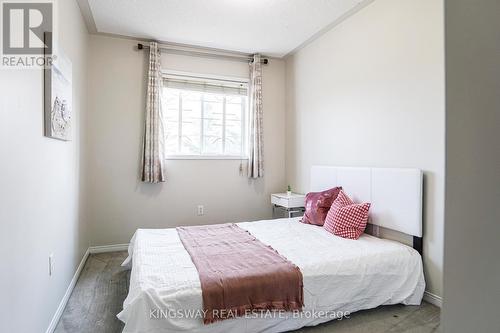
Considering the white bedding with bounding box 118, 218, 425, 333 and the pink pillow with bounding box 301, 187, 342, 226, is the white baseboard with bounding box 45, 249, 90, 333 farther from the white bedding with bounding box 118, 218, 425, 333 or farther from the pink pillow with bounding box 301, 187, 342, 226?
the pink pillow with bounding box 301, 187, 342, 226

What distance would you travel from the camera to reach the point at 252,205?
14.5 feet

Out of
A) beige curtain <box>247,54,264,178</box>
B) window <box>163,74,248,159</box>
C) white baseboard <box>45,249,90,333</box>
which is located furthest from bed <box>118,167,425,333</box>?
window <box>163,74,248,159</box>

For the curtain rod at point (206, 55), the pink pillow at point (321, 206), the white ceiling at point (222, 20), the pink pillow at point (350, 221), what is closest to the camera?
the pink pillow at point (350, 221)

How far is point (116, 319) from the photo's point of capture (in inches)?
84.2

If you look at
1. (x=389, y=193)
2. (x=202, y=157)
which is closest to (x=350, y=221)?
(x=389, y=193)

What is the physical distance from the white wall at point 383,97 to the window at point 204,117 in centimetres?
95

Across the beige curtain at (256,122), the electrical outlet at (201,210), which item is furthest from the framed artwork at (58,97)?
the beige curtain at (256,122)

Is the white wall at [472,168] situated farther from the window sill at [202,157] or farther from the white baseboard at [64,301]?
the window sill at [202,157]

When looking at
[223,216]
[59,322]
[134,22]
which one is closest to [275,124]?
[223,216]

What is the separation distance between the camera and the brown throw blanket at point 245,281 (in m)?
1.74

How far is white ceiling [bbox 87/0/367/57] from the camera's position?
9.57ft

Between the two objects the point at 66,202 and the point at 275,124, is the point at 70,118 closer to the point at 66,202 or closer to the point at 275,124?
the point at 66,202

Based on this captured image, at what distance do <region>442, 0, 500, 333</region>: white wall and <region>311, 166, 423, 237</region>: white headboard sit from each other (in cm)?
202

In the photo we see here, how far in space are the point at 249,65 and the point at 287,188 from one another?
1.96 m
